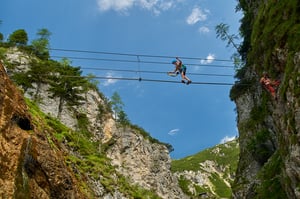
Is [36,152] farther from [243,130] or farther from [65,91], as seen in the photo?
[65,91]

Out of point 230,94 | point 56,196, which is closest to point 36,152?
point 56,196

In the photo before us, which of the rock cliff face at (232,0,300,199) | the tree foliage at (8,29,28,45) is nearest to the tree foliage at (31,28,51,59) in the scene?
the tree foliage at (8,29,28,45)

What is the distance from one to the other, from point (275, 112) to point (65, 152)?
13.2m

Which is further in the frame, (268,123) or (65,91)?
(65,91)

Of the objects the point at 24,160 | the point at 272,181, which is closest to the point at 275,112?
the point at 272,181

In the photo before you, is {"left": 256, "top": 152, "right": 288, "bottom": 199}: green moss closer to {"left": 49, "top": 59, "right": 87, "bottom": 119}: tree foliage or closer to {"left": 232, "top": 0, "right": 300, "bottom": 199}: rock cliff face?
{"left": 232, "top": 0, "right": 300, "bottom": 199}: rock cliff face

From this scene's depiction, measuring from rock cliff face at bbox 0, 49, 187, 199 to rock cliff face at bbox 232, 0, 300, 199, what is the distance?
10.6 meters

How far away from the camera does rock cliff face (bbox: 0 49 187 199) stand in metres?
14.1

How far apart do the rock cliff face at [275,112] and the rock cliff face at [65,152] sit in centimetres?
1062

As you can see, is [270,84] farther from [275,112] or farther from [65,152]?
[65,152]

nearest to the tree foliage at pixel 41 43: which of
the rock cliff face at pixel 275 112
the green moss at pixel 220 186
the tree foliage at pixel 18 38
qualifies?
the tree foliage at pixel 18 38

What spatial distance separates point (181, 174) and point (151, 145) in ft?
341

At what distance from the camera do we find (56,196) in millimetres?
14938

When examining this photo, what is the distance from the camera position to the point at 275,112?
19578 millimetres
